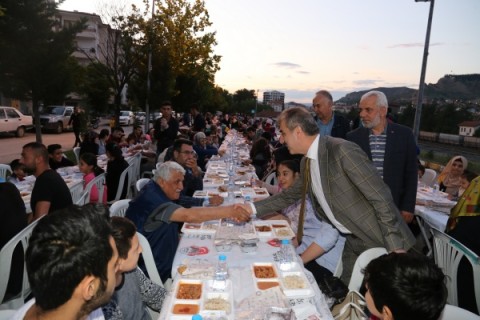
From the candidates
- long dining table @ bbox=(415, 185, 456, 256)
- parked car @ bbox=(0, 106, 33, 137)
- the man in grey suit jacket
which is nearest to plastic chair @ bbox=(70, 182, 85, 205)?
the man in grey suit jacket

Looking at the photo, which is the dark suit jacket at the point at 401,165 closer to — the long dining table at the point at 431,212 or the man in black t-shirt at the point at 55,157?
the long dining table at the point at 431,212

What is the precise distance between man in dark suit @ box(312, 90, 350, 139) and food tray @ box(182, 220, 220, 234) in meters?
2.73

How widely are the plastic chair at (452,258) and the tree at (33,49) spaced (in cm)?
1133

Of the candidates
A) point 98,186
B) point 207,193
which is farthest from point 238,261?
point 98,186

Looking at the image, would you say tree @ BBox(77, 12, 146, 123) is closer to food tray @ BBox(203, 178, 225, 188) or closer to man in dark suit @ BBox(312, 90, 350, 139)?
food tray @ BBox(203, 178, 225, 188)

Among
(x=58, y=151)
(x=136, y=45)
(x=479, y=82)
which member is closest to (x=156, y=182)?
(x=58, y=151)

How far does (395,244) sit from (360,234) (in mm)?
344

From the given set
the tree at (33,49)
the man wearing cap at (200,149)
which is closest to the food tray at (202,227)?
the man wearing cap at (200,149)

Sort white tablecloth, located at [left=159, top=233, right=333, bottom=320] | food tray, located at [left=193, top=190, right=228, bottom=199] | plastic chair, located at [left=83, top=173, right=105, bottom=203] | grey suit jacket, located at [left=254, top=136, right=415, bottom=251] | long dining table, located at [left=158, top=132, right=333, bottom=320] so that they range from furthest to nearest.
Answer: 1. food tray, located at [left=193, top=190, right=228, bottom=199]
2. plastic chair, located at [left=83, top=173, right=105, bottom=203]
3. grey suit jacket, located at [left=254, top=136, right=415, bottom=251]
4. white tablecloth, located at [left=159, top=233, right=333, bottom=320]
5. long dining table, located at [left=158, top=132, right=333, bottom=320]

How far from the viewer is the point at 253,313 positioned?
2.14 m

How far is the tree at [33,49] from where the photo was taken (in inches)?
396

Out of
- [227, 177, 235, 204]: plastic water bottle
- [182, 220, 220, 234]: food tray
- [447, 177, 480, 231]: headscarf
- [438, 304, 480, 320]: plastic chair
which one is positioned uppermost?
[447, 177, 480, 231]: headscarf

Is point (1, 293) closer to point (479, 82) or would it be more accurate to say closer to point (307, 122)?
point (307, 122)

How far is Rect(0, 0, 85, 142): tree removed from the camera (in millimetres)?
10055
